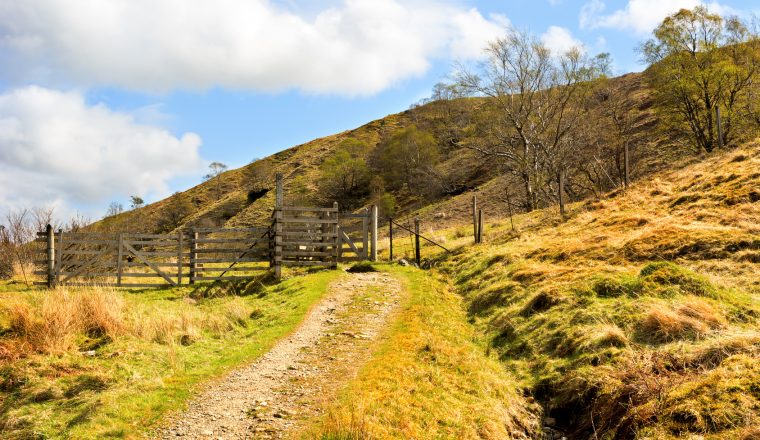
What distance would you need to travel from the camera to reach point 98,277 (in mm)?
19203

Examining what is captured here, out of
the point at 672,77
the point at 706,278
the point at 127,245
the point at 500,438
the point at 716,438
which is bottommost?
the point at 500,438

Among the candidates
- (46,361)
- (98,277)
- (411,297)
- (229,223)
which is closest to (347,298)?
(411,297)

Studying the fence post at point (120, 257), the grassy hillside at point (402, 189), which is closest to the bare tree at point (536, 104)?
the grassy hillside at point (402, 189)

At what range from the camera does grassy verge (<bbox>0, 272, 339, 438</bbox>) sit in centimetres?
656

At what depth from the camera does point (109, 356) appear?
8906 mm

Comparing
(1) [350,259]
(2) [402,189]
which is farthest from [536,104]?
(2) [402,189]

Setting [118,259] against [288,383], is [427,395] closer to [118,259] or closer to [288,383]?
[288,383]

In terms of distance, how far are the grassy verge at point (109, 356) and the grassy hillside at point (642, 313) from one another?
17.0ft

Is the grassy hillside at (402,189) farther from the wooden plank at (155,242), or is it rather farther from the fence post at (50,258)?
the fence post at (50,258)

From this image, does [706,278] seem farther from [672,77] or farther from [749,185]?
[672,77]

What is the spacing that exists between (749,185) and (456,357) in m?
11.9

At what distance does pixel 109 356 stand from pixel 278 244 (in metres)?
9.71

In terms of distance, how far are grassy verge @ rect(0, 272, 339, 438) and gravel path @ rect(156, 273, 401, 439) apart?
0.40m

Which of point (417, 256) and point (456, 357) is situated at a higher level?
point (417, 256)
